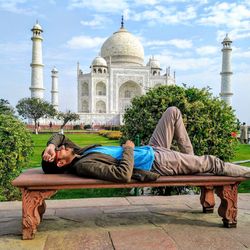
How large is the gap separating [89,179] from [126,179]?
268 mm

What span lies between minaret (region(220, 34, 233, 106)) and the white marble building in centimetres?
728

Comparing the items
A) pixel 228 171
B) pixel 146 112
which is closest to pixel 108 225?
pixel 228 171

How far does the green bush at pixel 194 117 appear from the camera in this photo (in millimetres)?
4430

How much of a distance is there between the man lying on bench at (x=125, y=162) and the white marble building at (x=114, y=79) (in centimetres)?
3571

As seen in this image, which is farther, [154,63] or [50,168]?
[154,63]

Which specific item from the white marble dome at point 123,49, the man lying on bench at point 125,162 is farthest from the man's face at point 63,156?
the white marble dome at point 123,49

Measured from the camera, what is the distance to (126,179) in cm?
230

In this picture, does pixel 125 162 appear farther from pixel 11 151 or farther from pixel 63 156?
pixel 11 151

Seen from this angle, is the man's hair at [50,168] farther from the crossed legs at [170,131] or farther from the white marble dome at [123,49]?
the white marble dome at [123,49]

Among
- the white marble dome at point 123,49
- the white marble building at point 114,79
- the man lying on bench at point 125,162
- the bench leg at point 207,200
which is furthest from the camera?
the white marble dome at point 123,49

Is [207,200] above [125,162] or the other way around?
the other way around

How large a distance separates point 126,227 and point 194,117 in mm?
2223

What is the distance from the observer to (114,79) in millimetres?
40969

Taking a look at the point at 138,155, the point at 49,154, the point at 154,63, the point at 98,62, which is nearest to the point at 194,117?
the point at 138,155
